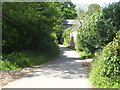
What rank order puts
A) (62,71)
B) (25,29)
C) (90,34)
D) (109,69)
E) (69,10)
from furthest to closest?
(69,10)
(25,29)
(90,34)
(62,71)
(109,69)

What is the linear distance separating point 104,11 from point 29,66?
7.06 metres

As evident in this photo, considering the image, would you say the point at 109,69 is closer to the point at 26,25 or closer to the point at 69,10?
the point at 26,25

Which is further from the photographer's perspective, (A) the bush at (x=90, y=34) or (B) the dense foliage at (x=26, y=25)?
(B) the dense foliage at (x=26, y=25)

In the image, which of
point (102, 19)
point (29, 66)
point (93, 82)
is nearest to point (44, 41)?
point (29, 66)

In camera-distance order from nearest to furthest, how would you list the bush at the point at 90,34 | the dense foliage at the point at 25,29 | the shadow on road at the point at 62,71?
the shadow on road at the point at 62,71, the bush at the point at 90,34, the dense foliage at the point at 25,29

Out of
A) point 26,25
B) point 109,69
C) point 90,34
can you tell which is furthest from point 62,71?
point 26,25

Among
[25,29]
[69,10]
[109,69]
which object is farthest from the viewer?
[69,10]

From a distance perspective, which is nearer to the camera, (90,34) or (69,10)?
(90,34)

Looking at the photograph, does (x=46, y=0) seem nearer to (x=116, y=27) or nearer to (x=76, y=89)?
(x=116, y=27)

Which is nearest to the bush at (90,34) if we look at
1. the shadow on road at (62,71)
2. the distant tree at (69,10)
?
the shadow on road at (62,71)

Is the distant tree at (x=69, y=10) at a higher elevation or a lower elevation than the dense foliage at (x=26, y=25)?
higher

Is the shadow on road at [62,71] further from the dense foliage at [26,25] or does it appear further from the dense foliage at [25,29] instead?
the dense foliage at [26,25]

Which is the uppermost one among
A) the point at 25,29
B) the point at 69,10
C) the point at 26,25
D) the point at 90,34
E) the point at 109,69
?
the point at 69,10

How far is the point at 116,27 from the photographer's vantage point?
417 inches
